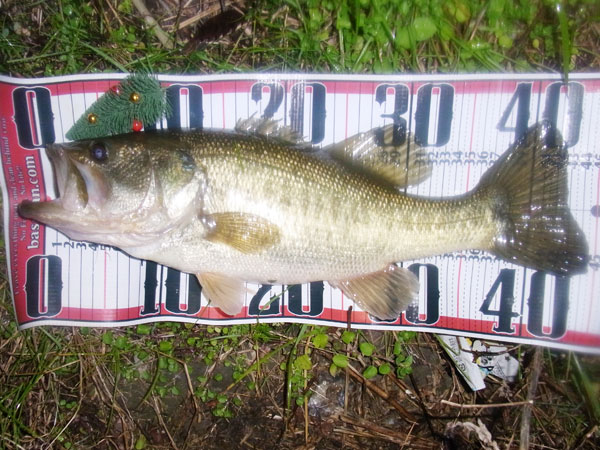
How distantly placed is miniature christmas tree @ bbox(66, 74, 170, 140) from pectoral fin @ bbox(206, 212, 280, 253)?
0.79m

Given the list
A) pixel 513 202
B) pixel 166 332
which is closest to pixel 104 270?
pixel 166 332

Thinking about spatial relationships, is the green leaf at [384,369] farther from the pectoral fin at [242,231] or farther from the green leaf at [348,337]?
the pectoral fin at [242,231]

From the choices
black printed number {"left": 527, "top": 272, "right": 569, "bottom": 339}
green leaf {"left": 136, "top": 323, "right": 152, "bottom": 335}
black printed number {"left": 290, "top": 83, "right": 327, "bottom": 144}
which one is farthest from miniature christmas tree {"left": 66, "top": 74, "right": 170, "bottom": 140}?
black printed number {"left": 527, "top": 272, "right": 569, "bottom": 339}

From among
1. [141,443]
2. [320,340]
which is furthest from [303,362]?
[141,443]

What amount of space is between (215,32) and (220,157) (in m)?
0.95

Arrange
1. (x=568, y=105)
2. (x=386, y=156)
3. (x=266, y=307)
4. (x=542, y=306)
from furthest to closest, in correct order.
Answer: (x=266, y=307), (x=542, y=306), (x=568, y=105), (x=386, y=156)

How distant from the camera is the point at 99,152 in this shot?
74.9 inches

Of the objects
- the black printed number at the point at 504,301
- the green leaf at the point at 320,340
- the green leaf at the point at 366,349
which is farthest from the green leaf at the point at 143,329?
the black printed number at the point at 504,301

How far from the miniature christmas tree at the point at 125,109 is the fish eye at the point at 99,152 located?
43cm

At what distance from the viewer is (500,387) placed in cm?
247

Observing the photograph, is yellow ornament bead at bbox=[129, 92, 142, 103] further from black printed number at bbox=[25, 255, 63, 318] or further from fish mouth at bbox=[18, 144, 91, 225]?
black printed number at bbox=[25, 255, 63, 318]

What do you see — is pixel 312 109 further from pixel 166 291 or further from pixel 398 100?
pixel 166 291

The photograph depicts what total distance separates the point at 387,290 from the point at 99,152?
5.08ft

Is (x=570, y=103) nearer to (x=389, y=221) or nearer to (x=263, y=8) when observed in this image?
(x=389, y=221)
